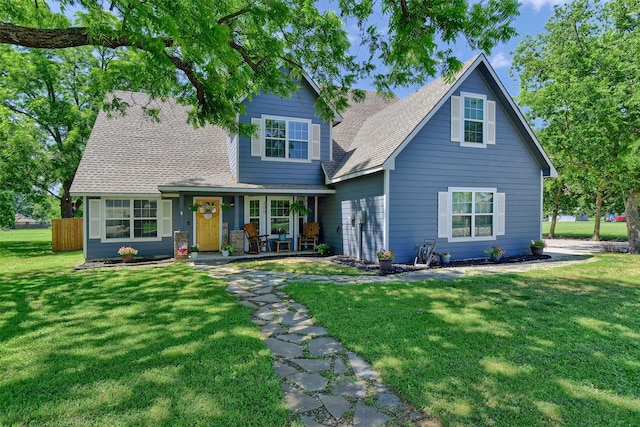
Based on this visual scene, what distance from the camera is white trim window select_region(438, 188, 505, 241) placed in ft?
33.7

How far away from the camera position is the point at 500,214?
10961mm

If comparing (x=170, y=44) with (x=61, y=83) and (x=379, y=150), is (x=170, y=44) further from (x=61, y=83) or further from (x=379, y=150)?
(x=61, y=83)

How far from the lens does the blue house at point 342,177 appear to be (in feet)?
32.7

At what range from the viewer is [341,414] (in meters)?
2.58

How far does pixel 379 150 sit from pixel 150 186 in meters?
8.06

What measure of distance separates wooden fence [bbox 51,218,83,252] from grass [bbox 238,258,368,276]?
36.4 ft

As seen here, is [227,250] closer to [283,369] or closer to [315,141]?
[315,141]

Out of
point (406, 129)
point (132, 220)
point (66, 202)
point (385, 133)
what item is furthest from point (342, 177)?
point (66, 202)

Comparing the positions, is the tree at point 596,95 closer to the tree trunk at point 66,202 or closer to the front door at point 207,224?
the front door at point 207,224

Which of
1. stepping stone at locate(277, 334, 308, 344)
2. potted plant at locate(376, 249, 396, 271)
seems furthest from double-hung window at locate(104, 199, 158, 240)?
stepping stone at locate(277, 334, 308, 344)

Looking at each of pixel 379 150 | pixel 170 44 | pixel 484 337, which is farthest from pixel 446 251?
pixel 170 44

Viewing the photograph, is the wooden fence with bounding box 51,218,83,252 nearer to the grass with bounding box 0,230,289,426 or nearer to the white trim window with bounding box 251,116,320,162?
the white trim window with bounding box 251,116,320,162

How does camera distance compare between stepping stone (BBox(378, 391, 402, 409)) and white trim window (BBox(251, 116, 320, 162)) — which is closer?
stepping stone (BBox(378, 391, 402, 409))

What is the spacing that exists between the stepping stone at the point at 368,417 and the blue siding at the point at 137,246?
443 inches
